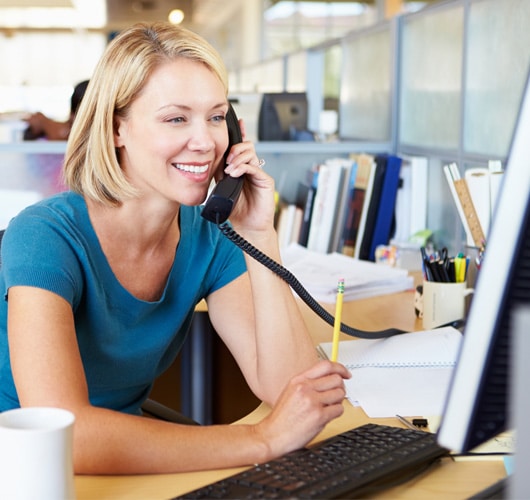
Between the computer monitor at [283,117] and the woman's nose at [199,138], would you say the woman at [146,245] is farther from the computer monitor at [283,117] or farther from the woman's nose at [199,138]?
the computer monitor at [283,117]

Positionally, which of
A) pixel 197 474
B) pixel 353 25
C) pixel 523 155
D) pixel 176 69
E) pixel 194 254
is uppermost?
pixel 353 25

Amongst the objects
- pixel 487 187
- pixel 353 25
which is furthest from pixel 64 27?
pixel 487 187

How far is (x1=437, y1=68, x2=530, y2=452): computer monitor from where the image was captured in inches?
25.5

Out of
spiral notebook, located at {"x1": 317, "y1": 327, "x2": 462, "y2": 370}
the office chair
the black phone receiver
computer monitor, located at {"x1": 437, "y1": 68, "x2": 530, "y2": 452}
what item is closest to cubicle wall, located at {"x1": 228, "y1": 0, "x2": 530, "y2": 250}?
spiral notebook, located at {"x1": 317, "y1": 327, "x2": 462, "y2": 370}

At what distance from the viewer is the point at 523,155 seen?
65 centimetres

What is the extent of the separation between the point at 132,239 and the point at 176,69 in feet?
0.88

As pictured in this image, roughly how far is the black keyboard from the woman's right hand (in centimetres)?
2

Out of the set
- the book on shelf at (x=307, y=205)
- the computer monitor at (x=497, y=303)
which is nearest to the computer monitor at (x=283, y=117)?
the book on shelf at (x=307, y=205)

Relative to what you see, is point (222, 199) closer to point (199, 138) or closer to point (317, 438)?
point (199, 138)

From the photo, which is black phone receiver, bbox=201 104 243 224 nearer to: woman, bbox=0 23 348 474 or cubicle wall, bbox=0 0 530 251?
woman, bbox=0 23 348 474

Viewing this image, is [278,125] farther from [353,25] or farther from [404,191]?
[353,25]

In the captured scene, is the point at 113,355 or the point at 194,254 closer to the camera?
the point at 113,355

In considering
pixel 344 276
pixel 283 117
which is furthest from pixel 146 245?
pixel 283 117

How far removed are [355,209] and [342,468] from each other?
5.45 feet
